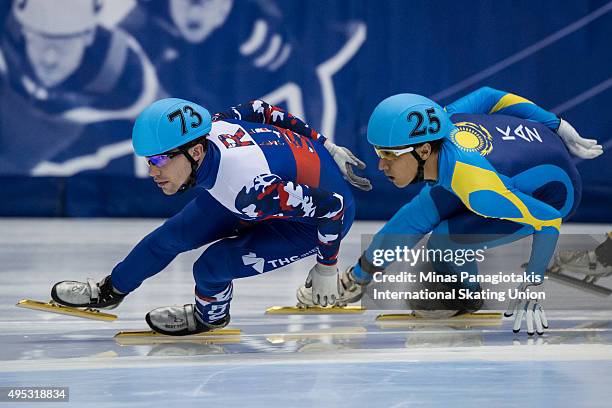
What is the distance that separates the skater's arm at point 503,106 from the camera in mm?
4960

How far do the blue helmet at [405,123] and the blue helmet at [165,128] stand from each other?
28.4 inches

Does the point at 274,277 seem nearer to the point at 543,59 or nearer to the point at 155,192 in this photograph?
the point at 155,192

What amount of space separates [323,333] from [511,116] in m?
1.36

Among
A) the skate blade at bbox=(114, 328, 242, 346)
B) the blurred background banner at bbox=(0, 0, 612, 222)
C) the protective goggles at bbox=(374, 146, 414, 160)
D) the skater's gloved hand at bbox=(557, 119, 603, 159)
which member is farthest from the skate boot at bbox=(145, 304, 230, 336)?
the blurred background banner at bbox=(0, 0, 612, 222)

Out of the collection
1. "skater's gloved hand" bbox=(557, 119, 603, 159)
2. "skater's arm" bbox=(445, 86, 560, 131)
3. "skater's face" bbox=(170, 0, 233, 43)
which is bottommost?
"skater's gloved hand" bbox=(557, 119, 603, 159)

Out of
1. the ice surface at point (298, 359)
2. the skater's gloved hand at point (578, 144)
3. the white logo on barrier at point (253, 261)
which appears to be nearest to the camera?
the ice surface at point (298, 359)

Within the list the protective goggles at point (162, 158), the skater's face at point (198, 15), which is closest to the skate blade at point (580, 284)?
the protective goggles at point (162, 158)

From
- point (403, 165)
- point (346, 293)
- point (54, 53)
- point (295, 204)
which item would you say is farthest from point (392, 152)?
point (54, 53)

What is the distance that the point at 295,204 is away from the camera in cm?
388

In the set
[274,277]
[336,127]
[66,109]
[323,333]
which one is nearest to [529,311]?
[323,333]

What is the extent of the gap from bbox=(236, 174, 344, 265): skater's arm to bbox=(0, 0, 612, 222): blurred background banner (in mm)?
4500

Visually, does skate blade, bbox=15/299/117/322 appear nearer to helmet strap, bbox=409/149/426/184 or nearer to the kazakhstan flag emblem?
helmet strap, bbox=409/149/426/184

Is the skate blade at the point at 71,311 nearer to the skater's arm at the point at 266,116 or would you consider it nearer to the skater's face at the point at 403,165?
the skater's arm at the point at 266,116

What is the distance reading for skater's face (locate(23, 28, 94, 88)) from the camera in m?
8.41
